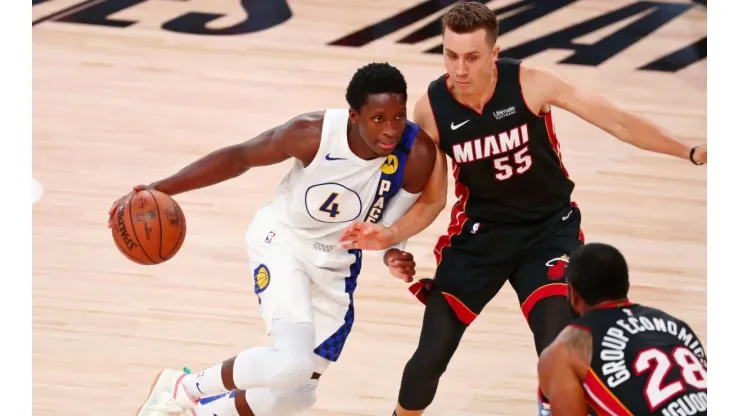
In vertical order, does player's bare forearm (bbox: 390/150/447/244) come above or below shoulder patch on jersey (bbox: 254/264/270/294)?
above

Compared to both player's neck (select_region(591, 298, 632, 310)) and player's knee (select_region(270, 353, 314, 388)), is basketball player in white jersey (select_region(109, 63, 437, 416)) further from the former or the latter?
player's neck (select_region(591, 298, 632, 310))

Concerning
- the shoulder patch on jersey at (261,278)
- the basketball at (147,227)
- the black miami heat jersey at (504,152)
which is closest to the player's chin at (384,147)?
the black miami heat jersey at (504,152)

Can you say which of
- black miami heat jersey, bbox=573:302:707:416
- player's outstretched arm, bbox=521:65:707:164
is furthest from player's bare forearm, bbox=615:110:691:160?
black miami heat jersey, bbox=573:302:707:416

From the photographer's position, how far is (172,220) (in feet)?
14.9

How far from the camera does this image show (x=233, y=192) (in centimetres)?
744

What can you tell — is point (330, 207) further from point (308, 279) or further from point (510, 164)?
point (510, 164)

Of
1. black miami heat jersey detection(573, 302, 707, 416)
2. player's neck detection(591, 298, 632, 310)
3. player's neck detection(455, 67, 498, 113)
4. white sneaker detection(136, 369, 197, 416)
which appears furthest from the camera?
white sneaker detection(136, 369, 197, 416)

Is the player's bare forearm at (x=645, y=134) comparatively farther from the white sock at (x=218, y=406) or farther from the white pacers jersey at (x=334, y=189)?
the white sock at (x=218, y=406)

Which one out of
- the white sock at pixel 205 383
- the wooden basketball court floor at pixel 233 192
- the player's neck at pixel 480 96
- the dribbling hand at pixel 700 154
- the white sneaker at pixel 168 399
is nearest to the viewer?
the dribbling hand at pixel 700 154

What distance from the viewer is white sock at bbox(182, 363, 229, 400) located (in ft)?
15.1

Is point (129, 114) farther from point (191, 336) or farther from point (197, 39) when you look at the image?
point (191, 336)

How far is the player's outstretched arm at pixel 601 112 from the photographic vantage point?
4266 mm

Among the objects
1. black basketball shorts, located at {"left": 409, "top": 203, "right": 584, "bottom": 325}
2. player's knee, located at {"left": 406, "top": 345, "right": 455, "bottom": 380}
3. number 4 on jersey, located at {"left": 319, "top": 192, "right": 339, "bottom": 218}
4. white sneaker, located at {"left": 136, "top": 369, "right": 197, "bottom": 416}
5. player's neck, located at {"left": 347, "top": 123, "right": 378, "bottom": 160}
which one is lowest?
white sneaker, located at {"left": 136, "top": 369, "right": 197, "bottom": 416}

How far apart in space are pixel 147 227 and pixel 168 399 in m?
0.94
